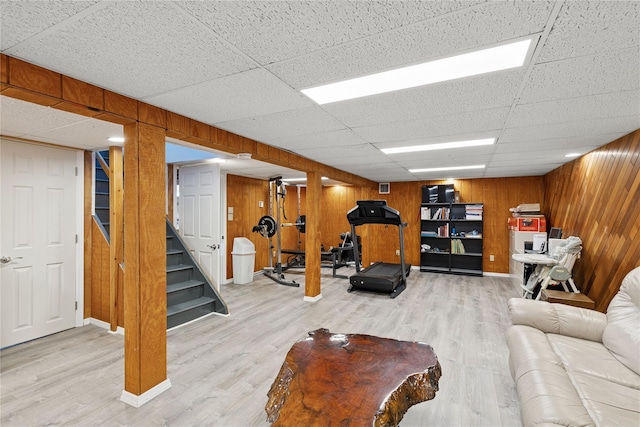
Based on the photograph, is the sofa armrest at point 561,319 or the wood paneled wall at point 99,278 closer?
the sofa armrest at point 561,319

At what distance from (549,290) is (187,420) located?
3887 millimetres

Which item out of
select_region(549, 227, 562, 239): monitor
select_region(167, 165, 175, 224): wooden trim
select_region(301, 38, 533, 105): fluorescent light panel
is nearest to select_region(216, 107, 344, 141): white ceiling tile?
select_region(301, 38, 533, 105): fluorescent light panel

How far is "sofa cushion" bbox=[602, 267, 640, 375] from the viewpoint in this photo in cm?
193

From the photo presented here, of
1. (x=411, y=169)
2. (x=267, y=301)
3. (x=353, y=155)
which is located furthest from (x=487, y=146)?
(x=267, y=301)

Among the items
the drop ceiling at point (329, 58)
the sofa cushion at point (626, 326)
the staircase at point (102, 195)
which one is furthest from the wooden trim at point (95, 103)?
the sofa cushion at point (626, 326)

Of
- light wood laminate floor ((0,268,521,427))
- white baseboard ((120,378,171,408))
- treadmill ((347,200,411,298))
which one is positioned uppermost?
treadmill ((347,200,411,298))

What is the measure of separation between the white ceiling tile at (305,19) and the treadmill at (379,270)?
438 centimetres

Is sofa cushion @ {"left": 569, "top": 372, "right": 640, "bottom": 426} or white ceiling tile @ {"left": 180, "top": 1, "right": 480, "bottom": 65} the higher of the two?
white ceiling tile @ {"left": 180, "top": 1, "right": 480, "bottom": 65}

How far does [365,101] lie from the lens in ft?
7.07

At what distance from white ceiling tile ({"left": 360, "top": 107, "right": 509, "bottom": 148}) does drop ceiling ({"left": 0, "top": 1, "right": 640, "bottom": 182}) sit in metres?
0.03

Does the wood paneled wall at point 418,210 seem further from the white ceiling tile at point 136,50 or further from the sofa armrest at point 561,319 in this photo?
the white ceiling tile at point 136,50

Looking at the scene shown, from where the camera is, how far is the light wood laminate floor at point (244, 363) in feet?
6.95

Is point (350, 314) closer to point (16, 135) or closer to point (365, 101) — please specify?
point (365, 101)

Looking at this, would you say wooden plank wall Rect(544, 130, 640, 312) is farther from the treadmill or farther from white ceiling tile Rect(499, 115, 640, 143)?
the treadmill
